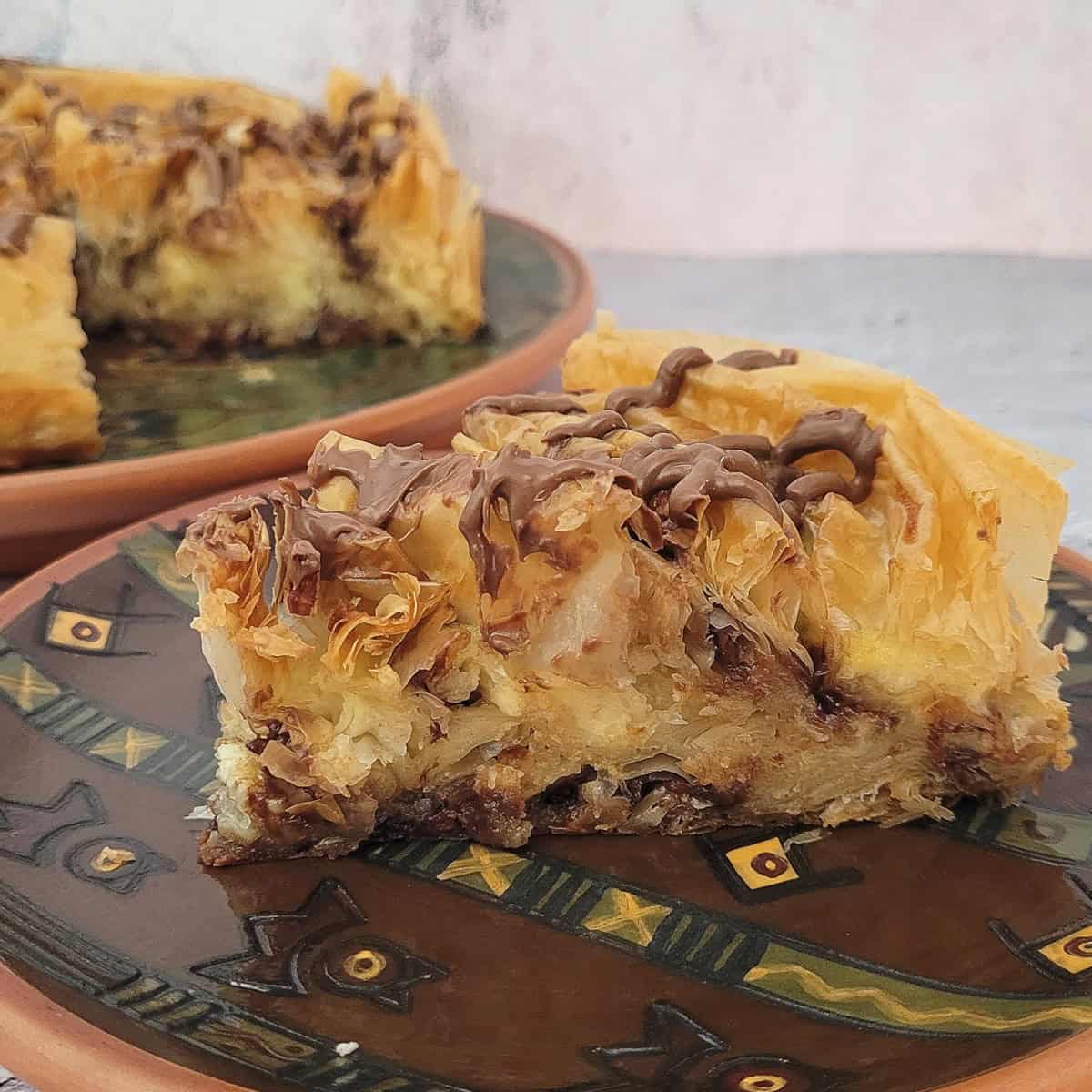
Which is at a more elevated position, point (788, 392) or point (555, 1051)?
point (788, 392)

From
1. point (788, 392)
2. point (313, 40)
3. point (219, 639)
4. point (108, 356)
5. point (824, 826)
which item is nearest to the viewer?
point (219, 639)

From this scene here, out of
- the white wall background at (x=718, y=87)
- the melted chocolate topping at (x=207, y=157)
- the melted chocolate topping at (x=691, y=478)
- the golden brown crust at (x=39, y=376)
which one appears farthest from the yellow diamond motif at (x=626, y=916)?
the white wall background at (x=718, y=87)

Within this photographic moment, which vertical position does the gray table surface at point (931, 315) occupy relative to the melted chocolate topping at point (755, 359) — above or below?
below

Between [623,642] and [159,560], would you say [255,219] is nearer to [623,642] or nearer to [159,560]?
[159,560]

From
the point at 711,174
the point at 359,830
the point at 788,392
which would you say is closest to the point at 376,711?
the point at 359,830

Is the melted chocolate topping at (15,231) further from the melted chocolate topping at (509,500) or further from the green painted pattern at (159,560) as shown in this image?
the melted chocolate topping at (509,500)

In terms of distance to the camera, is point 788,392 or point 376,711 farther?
point 788,392

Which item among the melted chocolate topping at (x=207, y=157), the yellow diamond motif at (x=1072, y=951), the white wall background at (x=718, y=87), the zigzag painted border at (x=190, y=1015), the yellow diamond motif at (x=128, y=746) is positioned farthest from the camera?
the white wall background at (x=718, y=87)

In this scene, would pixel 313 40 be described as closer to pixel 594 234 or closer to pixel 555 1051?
pixel 594 234
